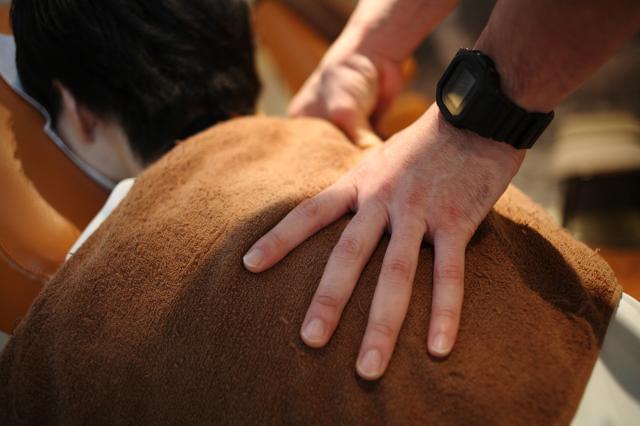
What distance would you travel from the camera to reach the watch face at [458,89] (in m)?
0.66

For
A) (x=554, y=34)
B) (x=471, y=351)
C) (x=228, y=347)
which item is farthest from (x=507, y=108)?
(x=228, y=347)

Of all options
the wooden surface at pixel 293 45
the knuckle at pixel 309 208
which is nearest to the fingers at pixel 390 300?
the knuckle at pixel 309 208

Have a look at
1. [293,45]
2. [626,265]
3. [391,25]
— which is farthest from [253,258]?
[293,45]

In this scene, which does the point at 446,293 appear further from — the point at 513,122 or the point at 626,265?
the point at 626,265

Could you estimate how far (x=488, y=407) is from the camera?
548 mm

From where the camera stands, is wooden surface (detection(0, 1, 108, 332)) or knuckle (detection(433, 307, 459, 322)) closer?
knuckle (detection(433, 307, 459, 322))

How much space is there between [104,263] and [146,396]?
0.18 meters

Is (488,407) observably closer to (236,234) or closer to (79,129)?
(236,234)

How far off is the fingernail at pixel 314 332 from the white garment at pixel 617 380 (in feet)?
0.98

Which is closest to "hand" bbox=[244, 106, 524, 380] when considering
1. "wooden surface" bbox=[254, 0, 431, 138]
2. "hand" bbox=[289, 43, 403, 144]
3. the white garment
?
the white garment

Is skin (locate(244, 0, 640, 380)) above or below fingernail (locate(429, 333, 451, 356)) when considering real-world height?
above

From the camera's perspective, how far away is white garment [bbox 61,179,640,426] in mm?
586

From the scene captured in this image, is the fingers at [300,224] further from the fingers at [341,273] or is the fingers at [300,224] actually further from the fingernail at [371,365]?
the fingernail at [371,365]

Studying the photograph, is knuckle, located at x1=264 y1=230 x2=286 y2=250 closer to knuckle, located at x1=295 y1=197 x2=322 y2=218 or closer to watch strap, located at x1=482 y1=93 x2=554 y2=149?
knuckle, located at x1=295 y1=197 x2=322 y2=218
